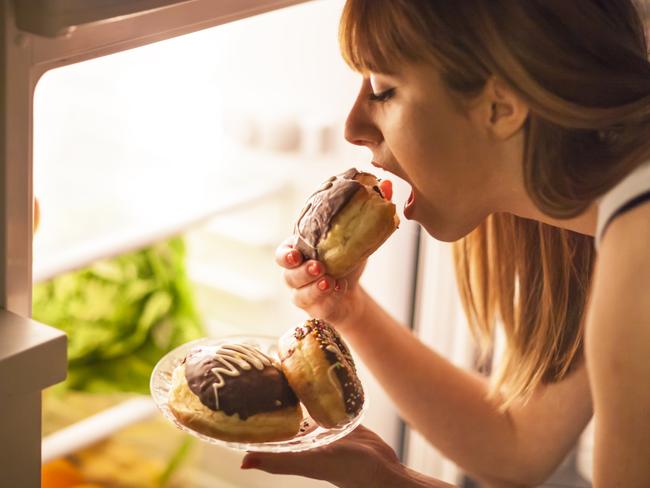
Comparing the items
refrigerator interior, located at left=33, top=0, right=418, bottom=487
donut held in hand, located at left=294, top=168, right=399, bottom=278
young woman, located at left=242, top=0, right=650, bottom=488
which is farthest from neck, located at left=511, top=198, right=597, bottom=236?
refrigerator interior, located at left=33, top=0, right=418, bottom=487

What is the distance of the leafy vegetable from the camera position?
1.65 m

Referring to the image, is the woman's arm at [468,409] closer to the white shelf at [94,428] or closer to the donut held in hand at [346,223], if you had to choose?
the donut held in hand at [346,223]

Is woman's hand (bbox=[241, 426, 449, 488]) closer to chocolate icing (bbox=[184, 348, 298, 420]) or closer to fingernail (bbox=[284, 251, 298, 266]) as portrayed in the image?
chocolate icing (bbox=[184, 348, 298, 420])

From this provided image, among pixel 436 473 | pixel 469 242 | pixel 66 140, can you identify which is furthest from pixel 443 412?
pixel 66 140

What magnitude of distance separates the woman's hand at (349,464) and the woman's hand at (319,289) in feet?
0.52

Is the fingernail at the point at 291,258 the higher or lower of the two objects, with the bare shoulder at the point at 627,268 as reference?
lower

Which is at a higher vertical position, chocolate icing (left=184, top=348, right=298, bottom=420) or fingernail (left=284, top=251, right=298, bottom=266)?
fingernail (left=284, top=251, right=298, bottom=266)

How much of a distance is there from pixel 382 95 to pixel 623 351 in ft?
1.07

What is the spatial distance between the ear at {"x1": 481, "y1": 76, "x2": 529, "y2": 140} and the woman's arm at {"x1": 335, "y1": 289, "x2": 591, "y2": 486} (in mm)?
426

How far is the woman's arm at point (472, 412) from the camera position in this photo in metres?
1.33

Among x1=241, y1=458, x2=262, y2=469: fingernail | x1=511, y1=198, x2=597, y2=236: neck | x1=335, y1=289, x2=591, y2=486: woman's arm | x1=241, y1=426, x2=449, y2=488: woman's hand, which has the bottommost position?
x1=335, y1=289, x2=591, y2=486: woman's arm

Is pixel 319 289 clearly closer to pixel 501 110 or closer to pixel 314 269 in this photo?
pixel 314 269

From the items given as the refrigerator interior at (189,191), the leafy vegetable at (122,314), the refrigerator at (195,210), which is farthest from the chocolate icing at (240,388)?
the leafy vegetable at (122,314)

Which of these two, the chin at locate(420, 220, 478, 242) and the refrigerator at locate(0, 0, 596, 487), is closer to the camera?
the chin at locate(420, 220, 478, 242)
